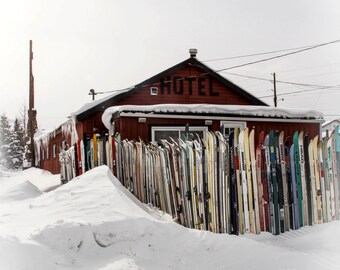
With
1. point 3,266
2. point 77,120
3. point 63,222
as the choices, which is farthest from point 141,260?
point 77,120

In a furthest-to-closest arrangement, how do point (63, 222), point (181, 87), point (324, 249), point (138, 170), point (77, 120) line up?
point (181, 87) → point (77, 120) → point (138, 170) → point (324, 249) → point (63, 222)

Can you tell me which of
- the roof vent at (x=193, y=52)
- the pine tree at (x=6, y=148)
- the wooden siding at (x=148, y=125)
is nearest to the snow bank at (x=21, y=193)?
the wooden siding at (x=148, y=125)

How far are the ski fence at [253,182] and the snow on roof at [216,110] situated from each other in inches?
197

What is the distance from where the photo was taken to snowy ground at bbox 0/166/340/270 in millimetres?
3707

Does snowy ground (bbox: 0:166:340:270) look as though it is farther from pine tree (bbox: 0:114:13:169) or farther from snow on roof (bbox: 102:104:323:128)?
pine tree (bbox: 0:114:13:169)

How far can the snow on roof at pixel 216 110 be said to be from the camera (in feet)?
36.7

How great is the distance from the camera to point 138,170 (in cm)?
798

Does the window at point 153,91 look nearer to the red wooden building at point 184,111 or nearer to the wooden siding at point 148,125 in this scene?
the red wooden building at point 184,111

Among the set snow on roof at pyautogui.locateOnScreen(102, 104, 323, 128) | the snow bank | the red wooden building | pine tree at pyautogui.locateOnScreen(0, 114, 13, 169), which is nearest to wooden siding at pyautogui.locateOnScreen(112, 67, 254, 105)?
the red wooden building

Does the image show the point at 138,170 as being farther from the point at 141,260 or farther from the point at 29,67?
the point at 29,67

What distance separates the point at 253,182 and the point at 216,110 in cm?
648

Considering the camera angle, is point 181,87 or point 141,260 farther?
point 181,87

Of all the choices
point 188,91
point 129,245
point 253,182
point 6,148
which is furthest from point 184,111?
point 6,148

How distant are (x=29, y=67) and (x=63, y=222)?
20355 millimetres
